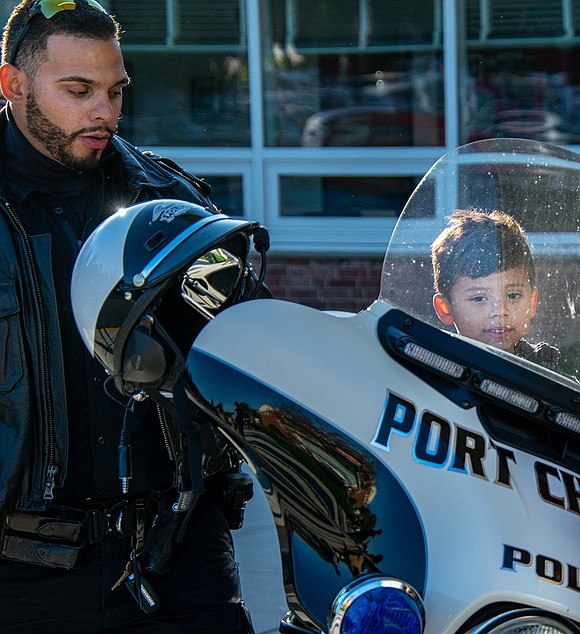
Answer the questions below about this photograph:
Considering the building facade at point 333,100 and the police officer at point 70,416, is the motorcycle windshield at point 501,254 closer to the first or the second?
the police officer at point 70,416

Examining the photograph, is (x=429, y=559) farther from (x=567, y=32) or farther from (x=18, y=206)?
(x=567, y=32)

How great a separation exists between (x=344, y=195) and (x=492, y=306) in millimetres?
4941

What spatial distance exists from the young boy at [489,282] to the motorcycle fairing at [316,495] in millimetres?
462

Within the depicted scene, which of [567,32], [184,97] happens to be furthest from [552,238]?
[184,97]

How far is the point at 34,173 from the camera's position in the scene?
8.34 ft

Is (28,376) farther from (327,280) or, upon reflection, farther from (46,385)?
(327,280)

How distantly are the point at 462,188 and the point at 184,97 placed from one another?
516cm

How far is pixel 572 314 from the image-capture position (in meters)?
2.13

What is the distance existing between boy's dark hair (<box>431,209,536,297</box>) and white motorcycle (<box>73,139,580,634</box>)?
285 mm

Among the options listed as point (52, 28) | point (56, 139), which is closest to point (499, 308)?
point (56, 139)

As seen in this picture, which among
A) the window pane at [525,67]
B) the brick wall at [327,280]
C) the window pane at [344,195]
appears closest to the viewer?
the window pane at [525,67]

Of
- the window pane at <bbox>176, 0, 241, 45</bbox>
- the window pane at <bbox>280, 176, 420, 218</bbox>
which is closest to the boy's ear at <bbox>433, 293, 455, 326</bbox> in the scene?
the window pane at <bbox>280, 176, 420, 218</bbox>

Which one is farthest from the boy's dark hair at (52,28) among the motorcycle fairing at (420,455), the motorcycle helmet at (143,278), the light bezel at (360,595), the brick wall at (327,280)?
the brick wall at (327,280)

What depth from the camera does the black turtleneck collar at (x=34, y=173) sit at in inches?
99.7
